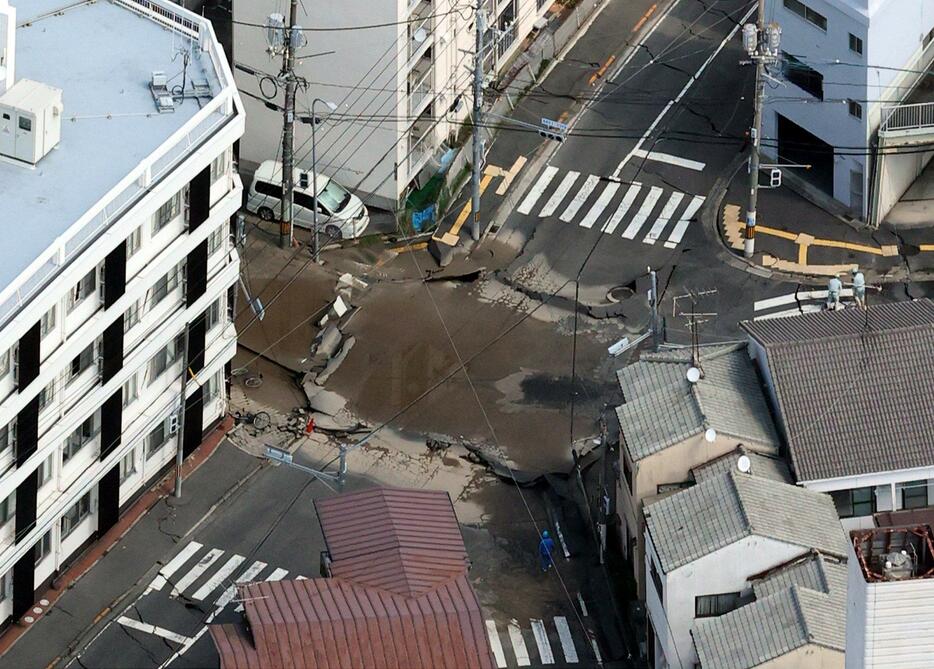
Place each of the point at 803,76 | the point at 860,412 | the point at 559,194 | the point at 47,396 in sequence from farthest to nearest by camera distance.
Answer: the point at 559,194 → the point at 803,76 → the point at 860,412 → the point at 47,396

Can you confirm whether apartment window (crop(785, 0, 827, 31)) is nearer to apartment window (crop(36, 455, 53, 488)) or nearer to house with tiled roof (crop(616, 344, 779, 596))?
house with tiled roof (crop(616, 344, 779, 596))

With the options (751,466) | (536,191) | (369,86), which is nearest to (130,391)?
(369,86)

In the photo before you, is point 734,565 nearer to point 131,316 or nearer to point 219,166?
point 131,316

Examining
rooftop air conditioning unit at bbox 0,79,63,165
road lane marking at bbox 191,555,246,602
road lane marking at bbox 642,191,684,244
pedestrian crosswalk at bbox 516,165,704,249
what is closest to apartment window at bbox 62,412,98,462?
road lane marking at bbox 191,555,246,602

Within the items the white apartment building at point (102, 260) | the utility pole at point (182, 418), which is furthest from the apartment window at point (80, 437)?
the utility pole at point (182, 418)

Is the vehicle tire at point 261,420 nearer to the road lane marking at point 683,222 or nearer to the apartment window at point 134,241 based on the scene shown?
the apartment window at point 134,241

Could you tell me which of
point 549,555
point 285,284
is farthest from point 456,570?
point 285,284
